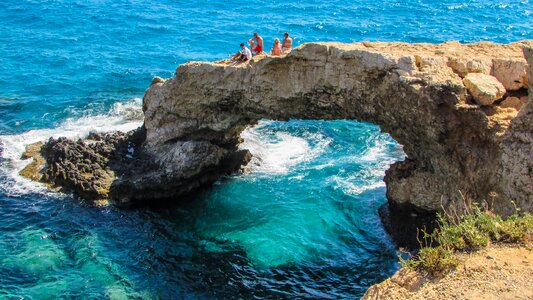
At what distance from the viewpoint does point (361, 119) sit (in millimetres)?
23719

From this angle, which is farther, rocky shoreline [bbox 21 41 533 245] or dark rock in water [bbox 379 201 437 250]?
dark rock in water [bbox 379 201 437 250]

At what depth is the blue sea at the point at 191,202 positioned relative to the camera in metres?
22.1

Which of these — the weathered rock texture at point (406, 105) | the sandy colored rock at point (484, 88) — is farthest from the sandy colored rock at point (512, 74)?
the sandy colored rock at point (484, 88)

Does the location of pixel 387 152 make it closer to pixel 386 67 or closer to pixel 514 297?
pixel 386 67

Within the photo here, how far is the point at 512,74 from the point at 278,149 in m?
15.6

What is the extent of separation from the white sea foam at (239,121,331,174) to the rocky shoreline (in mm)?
1601

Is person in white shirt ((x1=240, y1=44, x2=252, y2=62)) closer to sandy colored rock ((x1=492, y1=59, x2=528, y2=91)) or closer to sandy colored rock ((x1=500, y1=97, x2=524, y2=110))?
sandy colored rock ((x1=492, y1=59, x2=528, y2=91))

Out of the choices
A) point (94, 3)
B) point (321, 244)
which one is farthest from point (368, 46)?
point (94, 3)

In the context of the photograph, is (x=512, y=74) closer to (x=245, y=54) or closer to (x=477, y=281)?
(x=477, y=281)

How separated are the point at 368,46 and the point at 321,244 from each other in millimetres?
8845

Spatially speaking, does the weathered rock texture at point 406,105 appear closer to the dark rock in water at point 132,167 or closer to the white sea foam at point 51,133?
the dark rock in water at point 132,167

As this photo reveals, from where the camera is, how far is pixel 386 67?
20.9 m

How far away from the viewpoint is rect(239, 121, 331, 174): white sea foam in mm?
30938

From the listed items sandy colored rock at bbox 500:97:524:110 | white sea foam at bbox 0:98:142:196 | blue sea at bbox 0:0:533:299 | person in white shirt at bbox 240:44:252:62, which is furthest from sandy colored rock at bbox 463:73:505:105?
white sea foam at bbox 0:98:142:196
